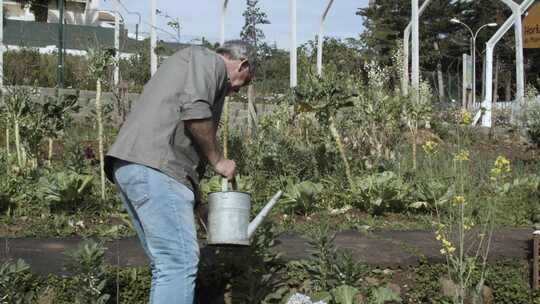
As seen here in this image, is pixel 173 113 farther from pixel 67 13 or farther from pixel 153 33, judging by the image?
pixel 67 13

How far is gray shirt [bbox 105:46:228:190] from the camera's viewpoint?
302 cm

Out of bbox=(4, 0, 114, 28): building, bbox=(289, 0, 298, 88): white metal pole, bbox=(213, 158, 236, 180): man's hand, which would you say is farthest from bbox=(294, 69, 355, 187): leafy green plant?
bbox=(4, 0, 114, 28): building

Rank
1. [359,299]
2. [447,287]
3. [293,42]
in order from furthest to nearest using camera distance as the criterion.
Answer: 1. [293,42]
2. [447,287]
3. [359,299]

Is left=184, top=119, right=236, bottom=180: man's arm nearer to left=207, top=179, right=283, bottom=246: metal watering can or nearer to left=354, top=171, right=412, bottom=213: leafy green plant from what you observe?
left=207, top=179, right=283, bottom=246: metal watering can

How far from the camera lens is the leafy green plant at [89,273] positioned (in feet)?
11.6

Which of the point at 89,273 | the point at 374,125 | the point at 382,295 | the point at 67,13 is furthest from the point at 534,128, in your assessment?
the point at 67,13

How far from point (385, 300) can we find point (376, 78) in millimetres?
5936

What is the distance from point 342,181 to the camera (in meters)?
6.64

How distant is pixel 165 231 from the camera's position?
3.00 m

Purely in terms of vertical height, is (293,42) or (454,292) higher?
(293,42)

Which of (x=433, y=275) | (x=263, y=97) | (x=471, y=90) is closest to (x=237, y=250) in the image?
(x=433, y=275)

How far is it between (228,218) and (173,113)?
55cm

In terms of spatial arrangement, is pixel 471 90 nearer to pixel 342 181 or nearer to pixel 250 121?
pixel 250 121

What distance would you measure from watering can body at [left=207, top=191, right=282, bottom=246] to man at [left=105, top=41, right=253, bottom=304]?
16 cm
